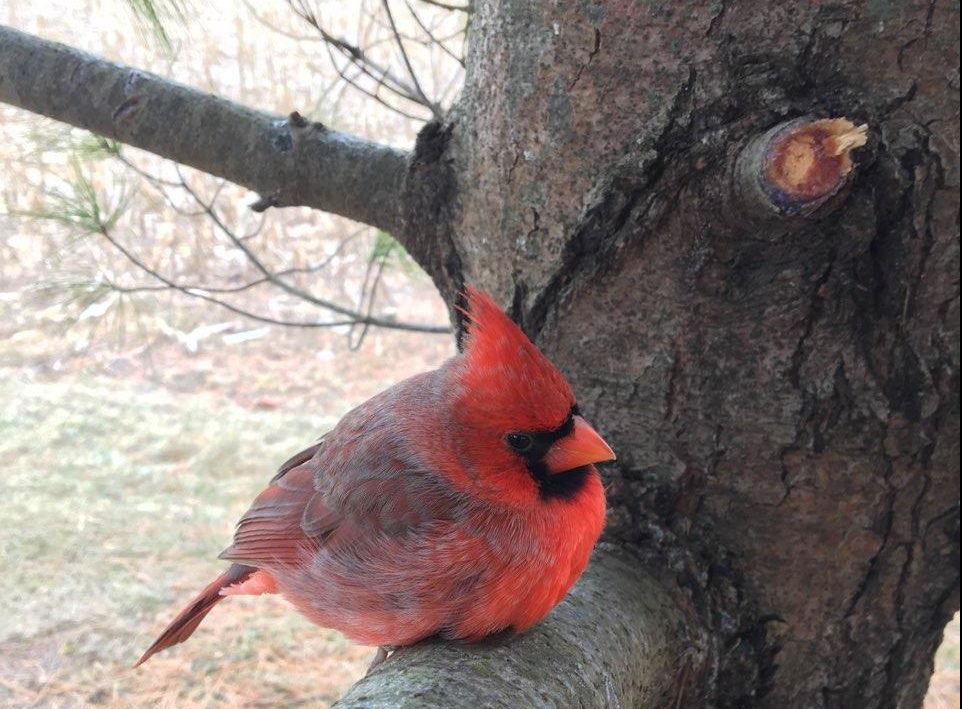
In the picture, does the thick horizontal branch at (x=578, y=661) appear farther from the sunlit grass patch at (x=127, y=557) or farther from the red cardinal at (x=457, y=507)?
the sunlit grass patch at (x=127, y=557)

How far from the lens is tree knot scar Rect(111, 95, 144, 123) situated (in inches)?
51.3

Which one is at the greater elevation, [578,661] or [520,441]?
[520,441]

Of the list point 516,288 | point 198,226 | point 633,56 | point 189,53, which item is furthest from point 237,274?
point 633,56

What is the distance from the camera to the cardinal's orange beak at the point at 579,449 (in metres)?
1.06

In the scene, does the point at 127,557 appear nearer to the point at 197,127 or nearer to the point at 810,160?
the point at 197,127

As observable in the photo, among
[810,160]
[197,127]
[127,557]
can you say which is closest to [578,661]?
[810,160]

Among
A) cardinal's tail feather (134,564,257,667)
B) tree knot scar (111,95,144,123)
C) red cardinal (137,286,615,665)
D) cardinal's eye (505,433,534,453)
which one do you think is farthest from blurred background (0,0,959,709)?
cardinal's eye (505,433,534,453)

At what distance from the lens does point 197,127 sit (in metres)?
1.30

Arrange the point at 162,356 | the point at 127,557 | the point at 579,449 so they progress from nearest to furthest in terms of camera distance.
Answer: the point at 579,449 < the point at 127,557 < the point at 162,356

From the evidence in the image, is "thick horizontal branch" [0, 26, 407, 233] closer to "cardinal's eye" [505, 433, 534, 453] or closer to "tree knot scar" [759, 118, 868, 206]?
"cardinal's eye" [505, 433, 534, 453]

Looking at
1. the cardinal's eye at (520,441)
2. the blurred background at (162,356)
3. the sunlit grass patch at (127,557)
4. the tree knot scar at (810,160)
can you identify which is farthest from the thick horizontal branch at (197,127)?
the sunlit grass patch at (127,557)

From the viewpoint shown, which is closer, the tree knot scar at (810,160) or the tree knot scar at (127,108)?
the tree knot scar at (810,160)

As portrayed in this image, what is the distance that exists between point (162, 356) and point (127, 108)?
5.60ft

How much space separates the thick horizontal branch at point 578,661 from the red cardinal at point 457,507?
0.04 metres
